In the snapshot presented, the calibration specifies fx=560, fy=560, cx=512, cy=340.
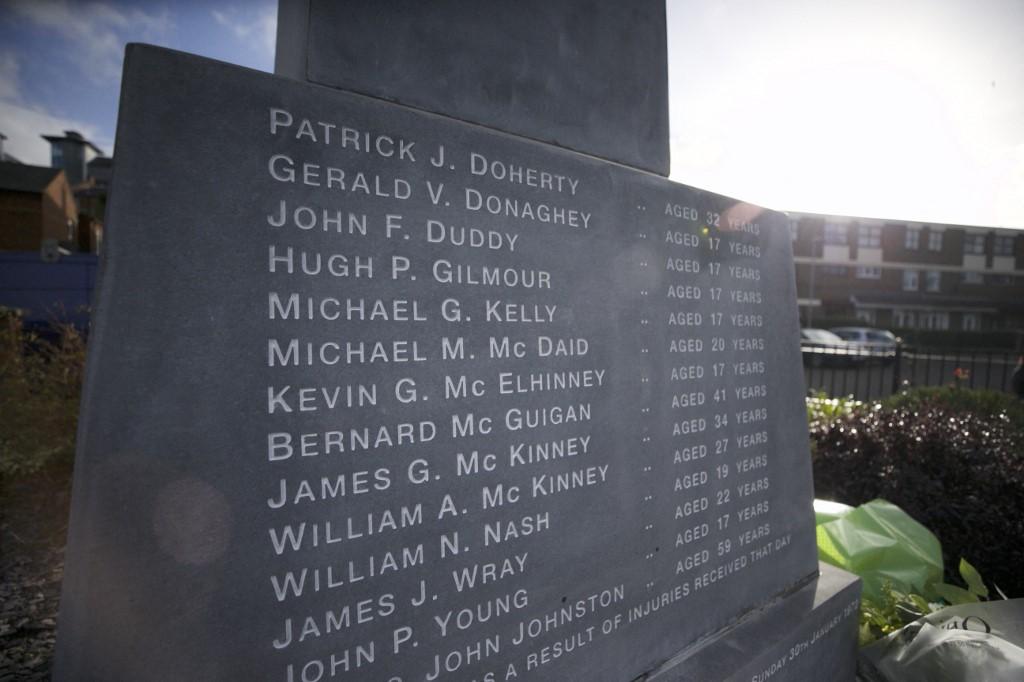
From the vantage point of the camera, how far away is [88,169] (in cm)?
4556

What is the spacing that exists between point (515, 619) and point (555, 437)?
533mm

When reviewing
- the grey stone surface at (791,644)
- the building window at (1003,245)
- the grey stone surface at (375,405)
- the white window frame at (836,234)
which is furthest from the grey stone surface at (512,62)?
the building window at (1003,245)

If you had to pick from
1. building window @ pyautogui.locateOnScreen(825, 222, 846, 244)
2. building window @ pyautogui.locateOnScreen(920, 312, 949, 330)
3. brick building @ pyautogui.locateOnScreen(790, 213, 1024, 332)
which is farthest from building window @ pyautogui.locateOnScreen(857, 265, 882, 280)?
building window @ pyautogui.locateOnScreen(920, 312, 949, 330)

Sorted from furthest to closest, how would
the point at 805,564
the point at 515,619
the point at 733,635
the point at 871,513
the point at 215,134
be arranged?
1. the point at 871,513
2. the point at 805,564
3. the point at 733,635
4. the point at 515,619
5. the point at 215,134

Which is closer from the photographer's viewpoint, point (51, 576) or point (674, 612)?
point (674, 612)

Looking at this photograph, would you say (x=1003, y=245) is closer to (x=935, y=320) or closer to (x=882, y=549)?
(x=935, y=320)

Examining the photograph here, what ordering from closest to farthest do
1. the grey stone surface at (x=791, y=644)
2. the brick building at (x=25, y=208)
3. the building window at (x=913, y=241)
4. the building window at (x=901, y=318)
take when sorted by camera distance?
1. the grey stone surface at (x=791, y=644)
2. the brick building at (x=25, y=208)
3. the building window at (x=901, y=318)
4. the building window at (x=913, y=241)

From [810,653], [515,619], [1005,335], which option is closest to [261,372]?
[515,619]

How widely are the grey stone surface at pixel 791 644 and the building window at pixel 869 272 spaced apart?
47163mm

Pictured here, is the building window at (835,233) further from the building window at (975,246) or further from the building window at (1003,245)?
the building window at (1003,245)

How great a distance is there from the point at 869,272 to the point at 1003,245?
1162 centimetres

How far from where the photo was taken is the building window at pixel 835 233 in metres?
41.9

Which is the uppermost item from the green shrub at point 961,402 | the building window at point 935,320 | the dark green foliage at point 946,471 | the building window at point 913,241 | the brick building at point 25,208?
the building window at point 913,241

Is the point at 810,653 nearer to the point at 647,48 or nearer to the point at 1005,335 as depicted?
the point at 647,48
